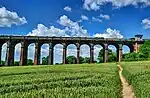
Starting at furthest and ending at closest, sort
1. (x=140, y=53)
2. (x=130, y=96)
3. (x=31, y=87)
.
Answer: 1. (x=140, y=53)
2. (x=31, y=87)
3. (x=130, y=96)

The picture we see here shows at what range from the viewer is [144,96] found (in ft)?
81.7

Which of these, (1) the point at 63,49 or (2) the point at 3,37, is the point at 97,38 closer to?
(1) the point at 63,49

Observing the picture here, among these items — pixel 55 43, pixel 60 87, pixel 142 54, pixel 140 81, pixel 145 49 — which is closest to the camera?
pixel 60 87

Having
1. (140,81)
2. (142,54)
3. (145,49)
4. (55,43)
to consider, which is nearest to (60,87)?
(140,81)

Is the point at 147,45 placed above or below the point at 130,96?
above

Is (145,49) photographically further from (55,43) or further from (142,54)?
(55,43)

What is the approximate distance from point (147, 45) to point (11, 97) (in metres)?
108

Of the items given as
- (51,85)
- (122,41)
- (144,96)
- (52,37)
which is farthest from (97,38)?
(144,96)

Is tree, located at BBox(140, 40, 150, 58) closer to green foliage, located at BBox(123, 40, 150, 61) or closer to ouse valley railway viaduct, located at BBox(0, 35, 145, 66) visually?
green foliage, located at BBox(123, 40, 150, 61)

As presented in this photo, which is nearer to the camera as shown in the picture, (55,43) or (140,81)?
(140,81)

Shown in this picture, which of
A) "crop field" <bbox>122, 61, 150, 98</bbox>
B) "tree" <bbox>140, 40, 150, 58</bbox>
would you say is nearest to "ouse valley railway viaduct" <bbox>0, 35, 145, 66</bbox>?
"tree" <bbox>140, 40, 150, 58</bbox>

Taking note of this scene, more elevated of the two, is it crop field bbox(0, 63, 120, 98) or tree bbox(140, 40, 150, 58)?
tree bbox(140, 40, 150, 58)

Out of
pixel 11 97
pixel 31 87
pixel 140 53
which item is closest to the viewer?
pixel 11 97

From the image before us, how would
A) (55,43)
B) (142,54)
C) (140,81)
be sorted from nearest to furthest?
(140,81) → (142,54) → (55,43)
